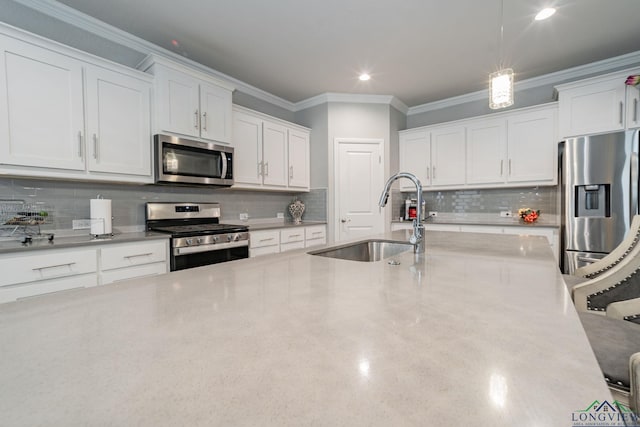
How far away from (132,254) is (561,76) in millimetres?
4760


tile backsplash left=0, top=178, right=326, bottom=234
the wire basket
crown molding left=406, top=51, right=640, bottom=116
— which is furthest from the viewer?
crown molding left=406, top=51, right=640, bottom=116

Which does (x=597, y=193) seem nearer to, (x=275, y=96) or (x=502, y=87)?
(x=502, y=87)

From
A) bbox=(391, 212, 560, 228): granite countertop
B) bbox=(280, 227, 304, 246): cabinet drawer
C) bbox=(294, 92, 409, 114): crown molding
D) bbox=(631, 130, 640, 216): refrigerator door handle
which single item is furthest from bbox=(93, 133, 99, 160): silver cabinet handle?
bbox=(631, 130, 640, 216): refrigerator door handle

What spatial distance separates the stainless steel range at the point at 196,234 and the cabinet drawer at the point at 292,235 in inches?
22.6

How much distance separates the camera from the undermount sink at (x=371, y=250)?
1729 mm

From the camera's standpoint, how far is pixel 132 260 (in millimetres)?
2189

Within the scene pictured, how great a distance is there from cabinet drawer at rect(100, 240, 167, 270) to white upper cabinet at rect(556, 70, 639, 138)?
4080 millimetres

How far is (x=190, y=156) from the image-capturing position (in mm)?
2768

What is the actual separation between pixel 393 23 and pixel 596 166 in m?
2.32

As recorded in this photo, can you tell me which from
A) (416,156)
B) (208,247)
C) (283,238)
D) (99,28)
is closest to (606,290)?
(208,247)

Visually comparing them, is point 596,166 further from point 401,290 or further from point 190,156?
point 190,156

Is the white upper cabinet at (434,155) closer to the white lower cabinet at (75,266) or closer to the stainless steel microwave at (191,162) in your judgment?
the stainless steel microwave at (191,162)

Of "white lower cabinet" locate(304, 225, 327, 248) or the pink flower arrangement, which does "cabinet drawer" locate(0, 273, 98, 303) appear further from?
the pink flower arrangement

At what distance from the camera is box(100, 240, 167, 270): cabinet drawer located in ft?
6.76
